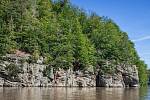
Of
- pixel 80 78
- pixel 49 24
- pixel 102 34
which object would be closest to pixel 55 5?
pixel 102 34

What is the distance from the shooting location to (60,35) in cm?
11112

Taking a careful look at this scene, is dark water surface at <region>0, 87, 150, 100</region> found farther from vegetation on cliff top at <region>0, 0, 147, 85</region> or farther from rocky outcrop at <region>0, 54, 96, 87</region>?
vegetation on cliff top at <region>0, 0, 147, 85</region>

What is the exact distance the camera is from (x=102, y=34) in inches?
5413

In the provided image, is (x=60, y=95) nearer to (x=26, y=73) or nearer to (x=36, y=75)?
(x=26, y=73)

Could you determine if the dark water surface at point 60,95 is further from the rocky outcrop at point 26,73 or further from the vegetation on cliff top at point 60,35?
the vegetation on cliff top at point 60,35

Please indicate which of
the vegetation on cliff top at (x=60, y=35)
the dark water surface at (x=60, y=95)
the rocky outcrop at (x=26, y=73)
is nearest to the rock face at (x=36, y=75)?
the rocky outcrop at (x=26, y=73)

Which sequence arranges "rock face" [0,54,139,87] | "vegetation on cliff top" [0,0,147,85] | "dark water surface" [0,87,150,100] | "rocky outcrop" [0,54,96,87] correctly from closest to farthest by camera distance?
"dark water surface" [0,87,150,100] → "rocky outcrop" [0,54,96,87] → "rock face" [0,54,139,87] → "vegetation on cliff top" [0,0,147,85]

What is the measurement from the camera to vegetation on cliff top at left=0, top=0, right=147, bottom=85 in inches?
3882

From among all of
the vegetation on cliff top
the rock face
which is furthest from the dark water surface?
the vegetation on cliff top

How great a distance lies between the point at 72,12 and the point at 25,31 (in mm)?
42155

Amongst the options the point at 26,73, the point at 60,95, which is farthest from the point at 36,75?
the point at 60,95

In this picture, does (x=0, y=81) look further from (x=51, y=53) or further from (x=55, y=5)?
(x=55, y=5)

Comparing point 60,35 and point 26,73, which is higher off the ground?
point 60,35

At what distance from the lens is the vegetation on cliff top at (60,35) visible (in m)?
98.6
